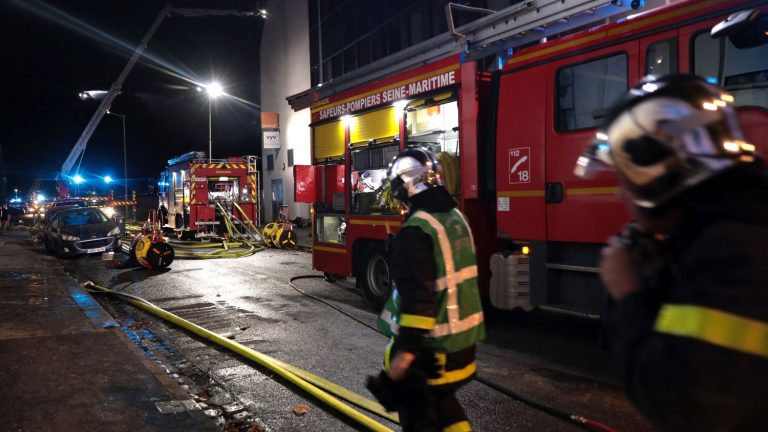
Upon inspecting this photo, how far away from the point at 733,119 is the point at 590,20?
17.4 ft

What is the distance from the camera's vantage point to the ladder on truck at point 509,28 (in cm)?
588

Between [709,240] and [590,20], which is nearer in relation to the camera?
[709,240]

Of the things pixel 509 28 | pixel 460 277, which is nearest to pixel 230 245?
pixel 509 28

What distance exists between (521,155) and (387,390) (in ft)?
13.5

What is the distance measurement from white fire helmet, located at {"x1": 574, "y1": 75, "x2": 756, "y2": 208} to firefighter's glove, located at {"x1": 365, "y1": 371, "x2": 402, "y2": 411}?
1.47 meters

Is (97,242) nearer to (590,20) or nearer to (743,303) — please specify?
(590,20)

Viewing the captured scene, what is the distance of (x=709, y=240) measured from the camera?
120 cm

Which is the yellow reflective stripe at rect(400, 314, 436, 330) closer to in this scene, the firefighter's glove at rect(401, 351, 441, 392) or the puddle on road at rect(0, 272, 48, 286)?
the firefighter's glove at rect(401, 351, 441, 392)

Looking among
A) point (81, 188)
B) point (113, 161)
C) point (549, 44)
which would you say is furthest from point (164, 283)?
point (113, 161)

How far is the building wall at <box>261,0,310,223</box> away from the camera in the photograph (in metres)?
28.1

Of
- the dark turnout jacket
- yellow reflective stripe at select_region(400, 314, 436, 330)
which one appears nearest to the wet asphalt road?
yellow reflective stripe at select_region(400, 314, 436, 330)

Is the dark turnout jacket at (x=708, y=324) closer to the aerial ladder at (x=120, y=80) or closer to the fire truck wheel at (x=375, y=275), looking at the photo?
the fire truck wheel at (x=375, y=275)

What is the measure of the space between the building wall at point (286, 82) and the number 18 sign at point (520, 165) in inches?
835

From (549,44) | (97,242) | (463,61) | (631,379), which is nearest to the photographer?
(631,379)
